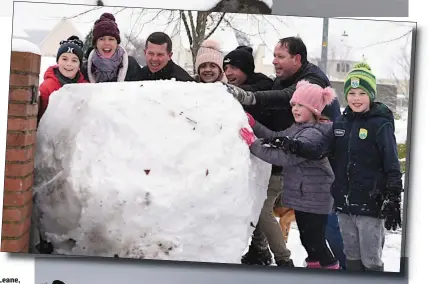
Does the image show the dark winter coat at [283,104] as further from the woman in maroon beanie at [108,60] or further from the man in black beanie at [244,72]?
the woman in maroon beanie at [108,60]

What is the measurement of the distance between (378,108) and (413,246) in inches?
35.4

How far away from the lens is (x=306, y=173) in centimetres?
301

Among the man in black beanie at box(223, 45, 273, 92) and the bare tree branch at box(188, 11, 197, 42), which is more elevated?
the bare tree branch at box(188, 11, 197, 42)

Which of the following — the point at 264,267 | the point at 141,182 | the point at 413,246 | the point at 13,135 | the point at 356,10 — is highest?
the point at 356,10

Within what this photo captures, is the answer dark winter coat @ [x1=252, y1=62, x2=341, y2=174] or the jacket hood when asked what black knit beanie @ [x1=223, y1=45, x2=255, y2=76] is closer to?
dark winter coat @ [x1=252, y1=62, x2=341, y2=174]

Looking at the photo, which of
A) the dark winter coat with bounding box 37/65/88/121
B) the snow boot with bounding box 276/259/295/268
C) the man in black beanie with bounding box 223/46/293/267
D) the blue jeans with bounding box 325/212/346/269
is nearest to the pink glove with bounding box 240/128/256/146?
the man in black beanie with bounding box 223/46/293/267

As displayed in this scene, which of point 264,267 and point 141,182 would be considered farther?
point 264,267

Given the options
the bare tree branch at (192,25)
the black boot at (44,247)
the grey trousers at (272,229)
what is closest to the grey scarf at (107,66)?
the bare tree branch at (192,25)

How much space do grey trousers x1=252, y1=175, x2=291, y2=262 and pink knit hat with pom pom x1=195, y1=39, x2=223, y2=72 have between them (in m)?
0.83

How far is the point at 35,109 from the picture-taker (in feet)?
10.0

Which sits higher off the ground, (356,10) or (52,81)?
(356,10)

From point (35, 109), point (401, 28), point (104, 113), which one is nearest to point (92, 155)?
point (104, 113)

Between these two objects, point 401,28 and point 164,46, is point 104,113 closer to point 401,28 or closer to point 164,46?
point 164,46

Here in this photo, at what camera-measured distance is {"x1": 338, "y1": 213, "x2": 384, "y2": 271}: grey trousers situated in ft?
9.99
